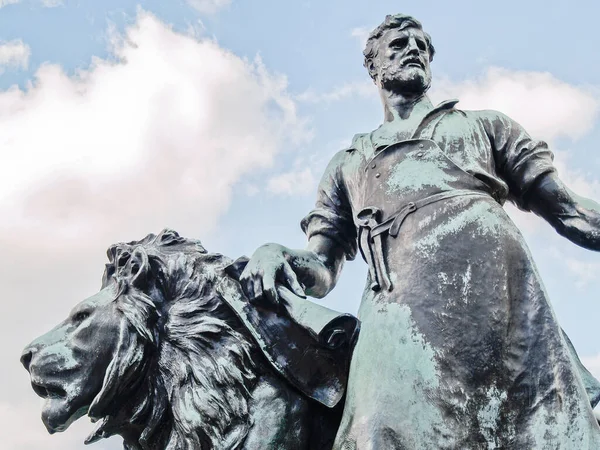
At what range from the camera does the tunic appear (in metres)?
4.37

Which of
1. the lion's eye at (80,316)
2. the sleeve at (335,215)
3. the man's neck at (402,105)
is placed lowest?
the lion's eye at (80,316)

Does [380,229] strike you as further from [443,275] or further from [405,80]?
[405,80]

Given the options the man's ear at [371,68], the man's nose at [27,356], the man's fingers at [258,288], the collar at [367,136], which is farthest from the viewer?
the man's ear at [371,68]

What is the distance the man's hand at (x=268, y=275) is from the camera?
493cm

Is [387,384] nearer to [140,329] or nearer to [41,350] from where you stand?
[140,329]

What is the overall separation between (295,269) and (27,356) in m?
1.46

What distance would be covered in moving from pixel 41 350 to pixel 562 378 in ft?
8.45

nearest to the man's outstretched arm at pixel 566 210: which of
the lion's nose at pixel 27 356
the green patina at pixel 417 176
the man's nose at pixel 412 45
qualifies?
the green patina at pixel 417 176

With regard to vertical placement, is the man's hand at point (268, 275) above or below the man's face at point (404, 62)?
below

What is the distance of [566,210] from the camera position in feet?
16.7

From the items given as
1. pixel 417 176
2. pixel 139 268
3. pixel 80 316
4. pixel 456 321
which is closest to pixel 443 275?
pixel 456 321

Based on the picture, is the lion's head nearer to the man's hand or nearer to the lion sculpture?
the lion sculpture

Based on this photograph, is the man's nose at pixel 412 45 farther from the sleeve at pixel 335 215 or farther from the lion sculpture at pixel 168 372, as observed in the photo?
the lion sculpture at pixel 168 372

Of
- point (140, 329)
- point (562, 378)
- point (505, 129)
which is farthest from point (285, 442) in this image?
point (505, 129)
